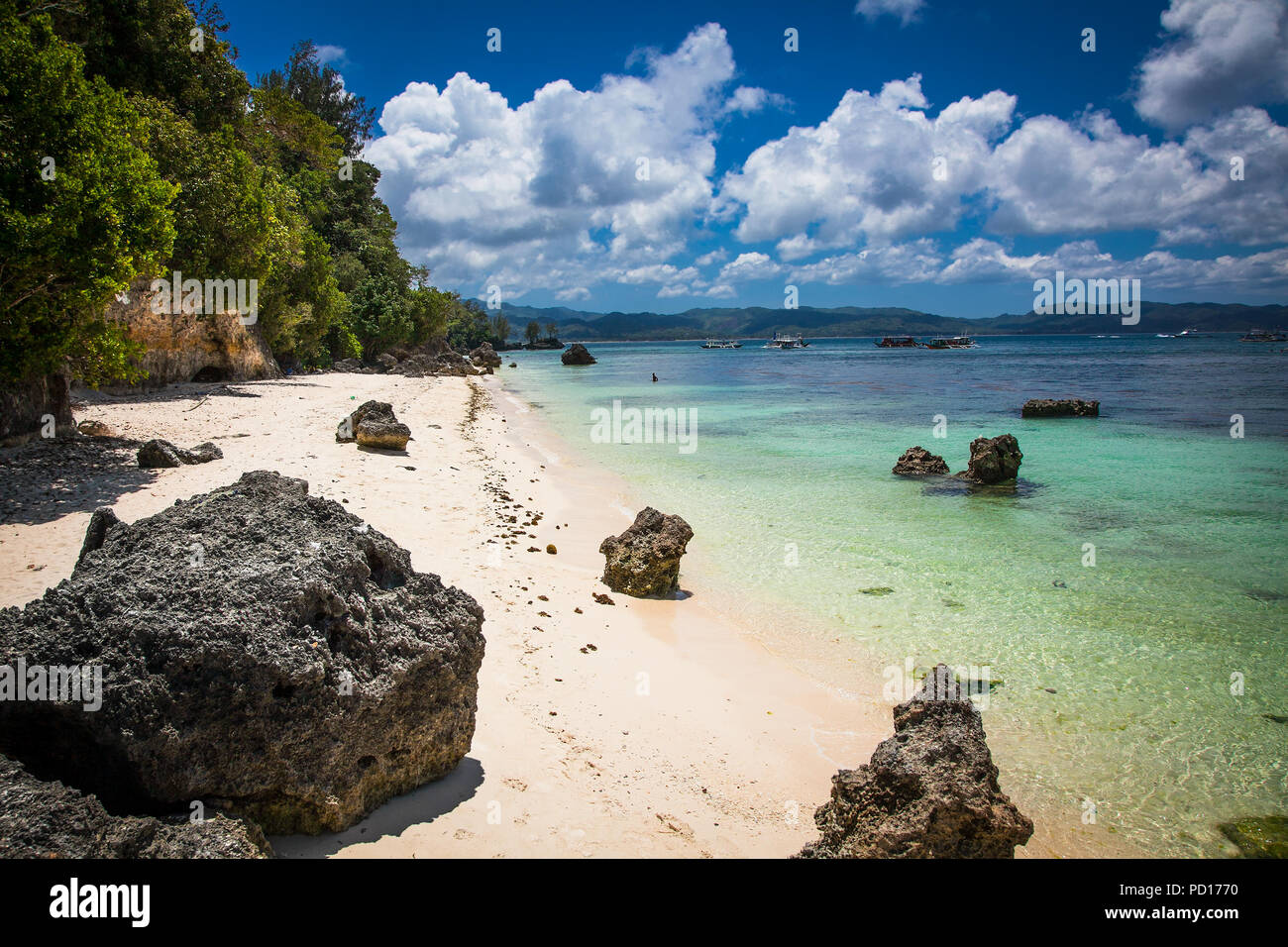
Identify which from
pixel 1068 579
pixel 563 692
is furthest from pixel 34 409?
pixel 1068 579

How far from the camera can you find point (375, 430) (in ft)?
49.5

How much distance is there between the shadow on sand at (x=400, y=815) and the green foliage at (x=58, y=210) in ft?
32.5

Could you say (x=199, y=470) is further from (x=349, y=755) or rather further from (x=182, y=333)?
(x=182, y=333)

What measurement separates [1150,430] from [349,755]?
31975 mm

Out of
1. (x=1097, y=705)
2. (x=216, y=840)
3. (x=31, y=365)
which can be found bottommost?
(x=1097, y=705)

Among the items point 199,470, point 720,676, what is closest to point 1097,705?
point 720,676

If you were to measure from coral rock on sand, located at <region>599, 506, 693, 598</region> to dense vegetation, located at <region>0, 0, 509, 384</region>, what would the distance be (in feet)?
28.6

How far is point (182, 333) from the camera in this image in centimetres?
2214

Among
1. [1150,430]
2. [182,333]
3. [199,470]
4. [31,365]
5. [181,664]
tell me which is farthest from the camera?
[1150,430]

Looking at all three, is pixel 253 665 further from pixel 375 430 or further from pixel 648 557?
pixel 375 430

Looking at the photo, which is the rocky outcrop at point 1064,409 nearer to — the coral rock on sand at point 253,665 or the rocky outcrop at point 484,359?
the coral rock on sand at point 253,665

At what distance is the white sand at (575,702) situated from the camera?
4.23 m

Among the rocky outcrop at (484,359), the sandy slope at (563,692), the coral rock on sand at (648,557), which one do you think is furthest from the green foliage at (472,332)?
the coral rock on sand at (648,557)
